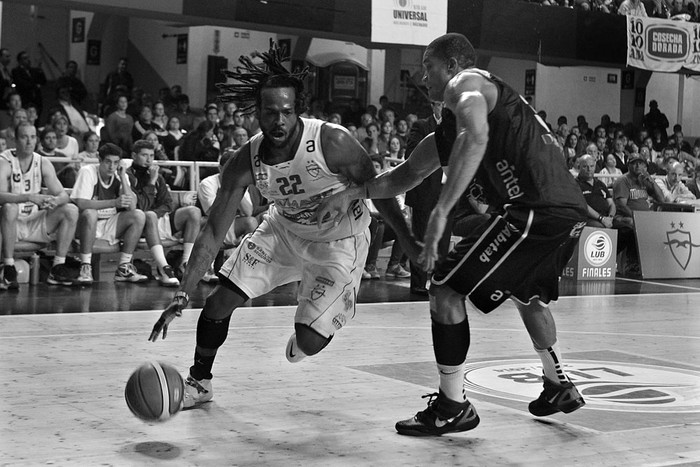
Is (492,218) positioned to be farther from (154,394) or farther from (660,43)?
(660,43)

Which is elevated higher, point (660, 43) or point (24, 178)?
point (660, 43)

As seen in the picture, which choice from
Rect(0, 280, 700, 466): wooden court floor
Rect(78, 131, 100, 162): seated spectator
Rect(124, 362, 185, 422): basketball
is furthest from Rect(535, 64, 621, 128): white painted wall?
Rect(124, 362, 185, 422): basketball

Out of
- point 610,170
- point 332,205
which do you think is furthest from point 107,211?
point 610,170

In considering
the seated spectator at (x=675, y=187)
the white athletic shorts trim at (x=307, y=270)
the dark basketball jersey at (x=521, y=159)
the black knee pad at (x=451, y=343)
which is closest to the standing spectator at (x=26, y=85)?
the seated spectator at (x=675, y=187)

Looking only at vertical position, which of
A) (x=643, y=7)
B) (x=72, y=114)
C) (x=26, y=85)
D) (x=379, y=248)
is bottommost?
(x=379, y=248)

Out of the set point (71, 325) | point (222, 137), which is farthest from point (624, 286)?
point (71, 325)

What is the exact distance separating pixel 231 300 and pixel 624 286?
311 inches

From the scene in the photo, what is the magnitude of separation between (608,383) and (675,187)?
32.3 feet

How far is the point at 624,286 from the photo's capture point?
480 inches

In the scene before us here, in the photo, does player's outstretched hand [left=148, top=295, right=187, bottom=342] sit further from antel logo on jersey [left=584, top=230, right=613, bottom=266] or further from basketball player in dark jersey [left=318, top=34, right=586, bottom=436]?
antel logo on jersey [left=584, top=230, right=613, bottom=266]

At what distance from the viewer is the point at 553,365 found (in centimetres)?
514

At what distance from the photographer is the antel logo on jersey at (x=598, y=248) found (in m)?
12.8

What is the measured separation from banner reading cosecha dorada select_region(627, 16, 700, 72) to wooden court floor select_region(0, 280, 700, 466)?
37.4 feet

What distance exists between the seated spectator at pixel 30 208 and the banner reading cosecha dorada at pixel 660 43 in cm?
1253
